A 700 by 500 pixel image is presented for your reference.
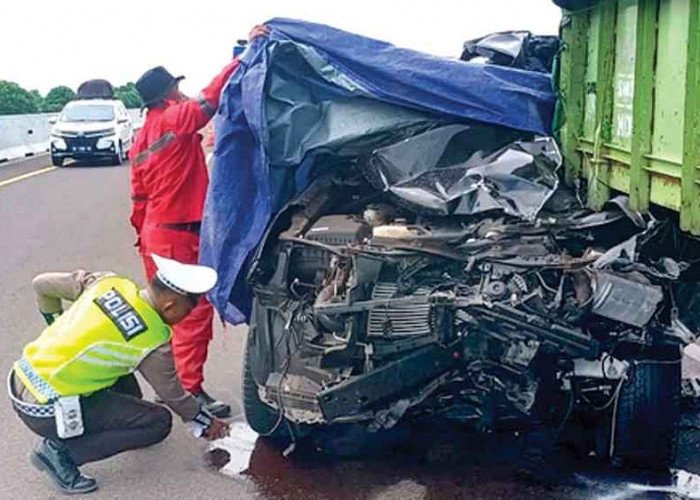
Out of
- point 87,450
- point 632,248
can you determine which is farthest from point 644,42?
point 87,450

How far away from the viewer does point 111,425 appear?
5176 mm

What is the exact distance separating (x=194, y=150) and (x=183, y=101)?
12.7 inches

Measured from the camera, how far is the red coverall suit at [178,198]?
6.07m

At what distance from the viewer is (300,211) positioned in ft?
17.2

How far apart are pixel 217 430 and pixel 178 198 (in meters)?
1.39

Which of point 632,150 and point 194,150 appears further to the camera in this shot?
point 194,150

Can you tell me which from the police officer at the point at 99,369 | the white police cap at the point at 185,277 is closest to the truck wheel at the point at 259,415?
the police officer at the point at 99,369

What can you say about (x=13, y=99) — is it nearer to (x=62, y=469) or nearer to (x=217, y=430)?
(x=217, y=430)

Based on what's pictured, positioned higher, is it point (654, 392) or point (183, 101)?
point (183, 101)

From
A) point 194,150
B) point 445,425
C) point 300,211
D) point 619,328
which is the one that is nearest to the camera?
point 619,328

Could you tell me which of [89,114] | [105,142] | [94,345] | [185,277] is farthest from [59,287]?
[89,114]

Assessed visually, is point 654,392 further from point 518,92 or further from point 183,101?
point 183,101

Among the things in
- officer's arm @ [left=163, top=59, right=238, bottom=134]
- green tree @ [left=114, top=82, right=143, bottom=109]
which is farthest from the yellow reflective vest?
green tree @ [left=114, top=82, right=143, bottom=109]

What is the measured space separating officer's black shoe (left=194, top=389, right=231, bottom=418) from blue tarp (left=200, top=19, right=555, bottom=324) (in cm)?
71
